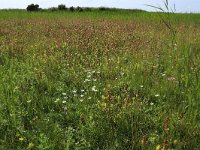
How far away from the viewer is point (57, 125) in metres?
5.23

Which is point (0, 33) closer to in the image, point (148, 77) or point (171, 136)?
point (148, 77)

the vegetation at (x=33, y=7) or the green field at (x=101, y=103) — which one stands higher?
the vegetation at (x=33, y=7)

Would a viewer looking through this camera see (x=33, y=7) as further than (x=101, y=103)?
Yes

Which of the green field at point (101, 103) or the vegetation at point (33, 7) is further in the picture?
the vegetation at point (33, 7)

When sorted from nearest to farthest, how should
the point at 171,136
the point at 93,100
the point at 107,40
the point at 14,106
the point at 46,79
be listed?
the point at 171,136 < the point at 14,106 < the point at 93,100 < the point at 46,79 < the point at 107,40

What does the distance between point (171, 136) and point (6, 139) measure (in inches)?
83.7

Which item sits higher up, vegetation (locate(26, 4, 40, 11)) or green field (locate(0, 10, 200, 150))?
vegetation (locate(26, 4, 40, 11))

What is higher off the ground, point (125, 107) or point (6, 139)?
point (125, 107)

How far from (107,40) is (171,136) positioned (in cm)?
719

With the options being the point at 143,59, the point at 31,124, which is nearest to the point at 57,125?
the point at 31,124

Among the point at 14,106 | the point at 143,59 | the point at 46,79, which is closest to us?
the point at 14,106

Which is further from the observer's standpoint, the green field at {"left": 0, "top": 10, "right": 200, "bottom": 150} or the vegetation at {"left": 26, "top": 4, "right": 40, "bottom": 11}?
the vegetation at {"left": 26, "top": 4, "right": 40, "bottom": 11}

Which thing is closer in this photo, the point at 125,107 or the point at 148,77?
the point at 125,107

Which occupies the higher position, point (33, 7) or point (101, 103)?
point (33, 7)
